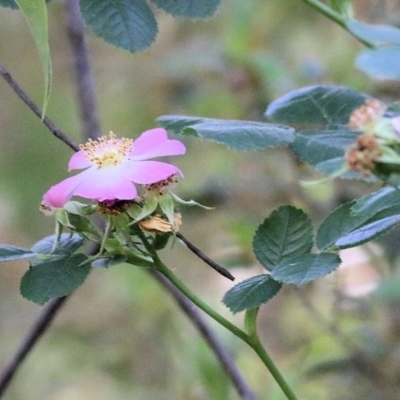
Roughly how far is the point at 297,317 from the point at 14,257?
0.99 m

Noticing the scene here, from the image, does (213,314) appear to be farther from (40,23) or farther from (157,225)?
(40,23)

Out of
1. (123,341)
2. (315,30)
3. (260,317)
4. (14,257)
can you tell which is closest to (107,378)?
(123,341)

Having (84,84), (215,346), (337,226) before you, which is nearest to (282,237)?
(337,226)

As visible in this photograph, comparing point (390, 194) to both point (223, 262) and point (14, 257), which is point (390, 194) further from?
point (223, 262)

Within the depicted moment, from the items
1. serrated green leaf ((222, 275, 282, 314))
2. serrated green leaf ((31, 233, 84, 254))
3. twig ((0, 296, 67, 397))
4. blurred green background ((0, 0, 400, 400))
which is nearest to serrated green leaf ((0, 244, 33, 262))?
serrated green leaf ((31, 233, 84, 254))

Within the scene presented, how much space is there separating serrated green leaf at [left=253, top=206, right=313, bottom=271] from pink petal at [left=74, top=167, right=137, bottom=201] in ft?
0.36

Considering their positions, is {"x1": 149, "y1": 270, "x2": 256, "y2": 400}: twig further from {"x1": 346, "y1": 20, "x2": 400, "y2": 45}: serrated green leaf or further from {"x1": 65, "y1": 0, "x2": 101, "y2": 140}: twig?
{"x1": 346, "y1": 20, "x2": 400, "y2": 45}: serrated green leaf

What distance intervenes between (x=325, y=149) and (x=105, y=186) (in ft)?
0.40

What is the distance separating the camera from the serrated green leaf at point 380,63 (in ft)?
0.86

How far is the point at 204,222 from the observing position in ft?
4.85

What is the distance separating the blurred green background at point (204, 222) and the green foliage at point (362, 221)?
48 centimetres

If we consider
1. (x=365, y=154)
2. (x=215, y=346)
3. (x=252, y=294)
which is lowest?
(x=215, y=346)

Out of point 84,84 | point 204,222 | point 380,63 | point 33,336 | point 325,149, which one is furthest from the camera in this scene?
point 204,222

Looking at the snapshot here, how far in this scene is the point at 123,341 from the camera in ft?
4.41
